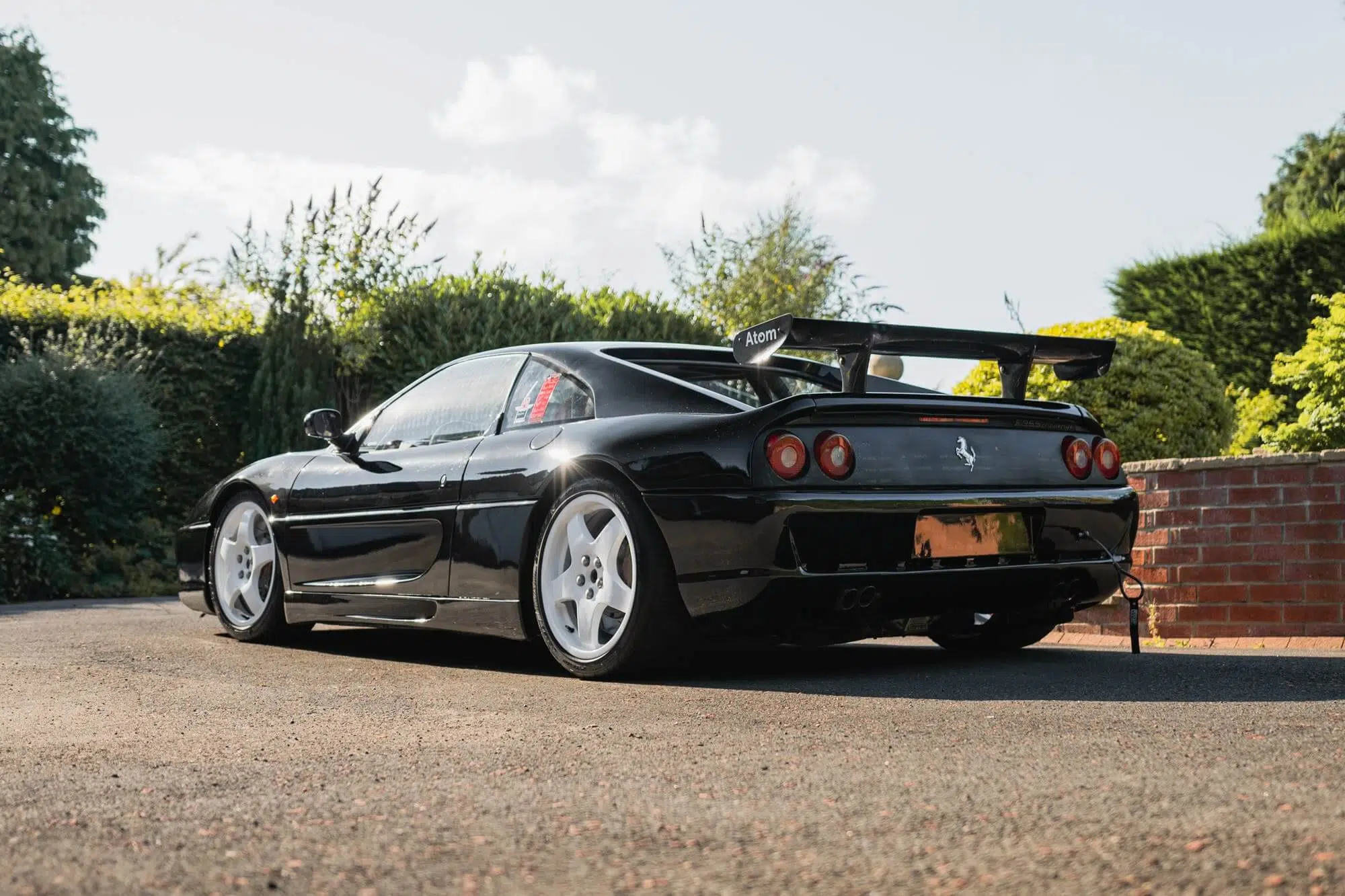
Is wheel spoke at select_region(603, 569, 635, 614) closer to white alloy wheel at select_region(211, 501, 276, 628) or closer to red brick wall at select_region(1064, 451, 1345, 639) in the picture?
white alloy wheel at select_region(211, 501, 276, 628)

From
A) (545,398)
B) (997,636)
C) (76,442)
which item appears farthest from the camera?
(76,442)

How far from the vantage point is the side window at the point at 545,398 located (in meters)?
5.89

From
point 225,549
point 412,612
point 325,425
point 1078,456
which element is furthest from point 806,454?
point 225,549

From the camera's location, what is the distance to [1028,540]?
5473 mm

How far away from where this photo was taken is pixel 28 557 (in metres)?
11.6

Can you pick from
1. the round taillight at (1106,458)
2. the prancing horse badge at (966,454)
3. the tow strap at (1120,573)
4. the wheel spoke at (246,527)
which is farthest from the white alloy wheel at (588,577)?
the wheel spoke at (246,527)

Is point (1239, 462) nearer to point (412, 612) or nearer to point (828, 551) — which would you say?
point (828, 551)

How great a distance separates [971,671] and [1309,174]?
38.3 m

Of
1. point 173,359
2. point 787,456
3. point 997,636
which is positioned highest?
point 173,359

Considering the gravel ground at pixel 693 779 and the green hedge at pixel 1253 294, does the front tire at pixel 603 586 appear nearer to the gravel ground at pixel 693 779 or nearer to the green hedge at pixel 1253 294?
the gravel ground at pixel 693 779

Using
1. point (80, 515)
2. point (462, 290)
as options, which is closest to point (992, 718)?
point (80, 515)

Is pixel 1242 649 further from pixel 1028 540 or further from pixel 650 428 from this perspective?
pixel 650 428

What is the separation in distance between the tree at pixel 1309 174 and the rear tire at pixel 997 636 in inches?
1294

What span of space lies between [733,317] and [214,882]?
1983 centimetres
